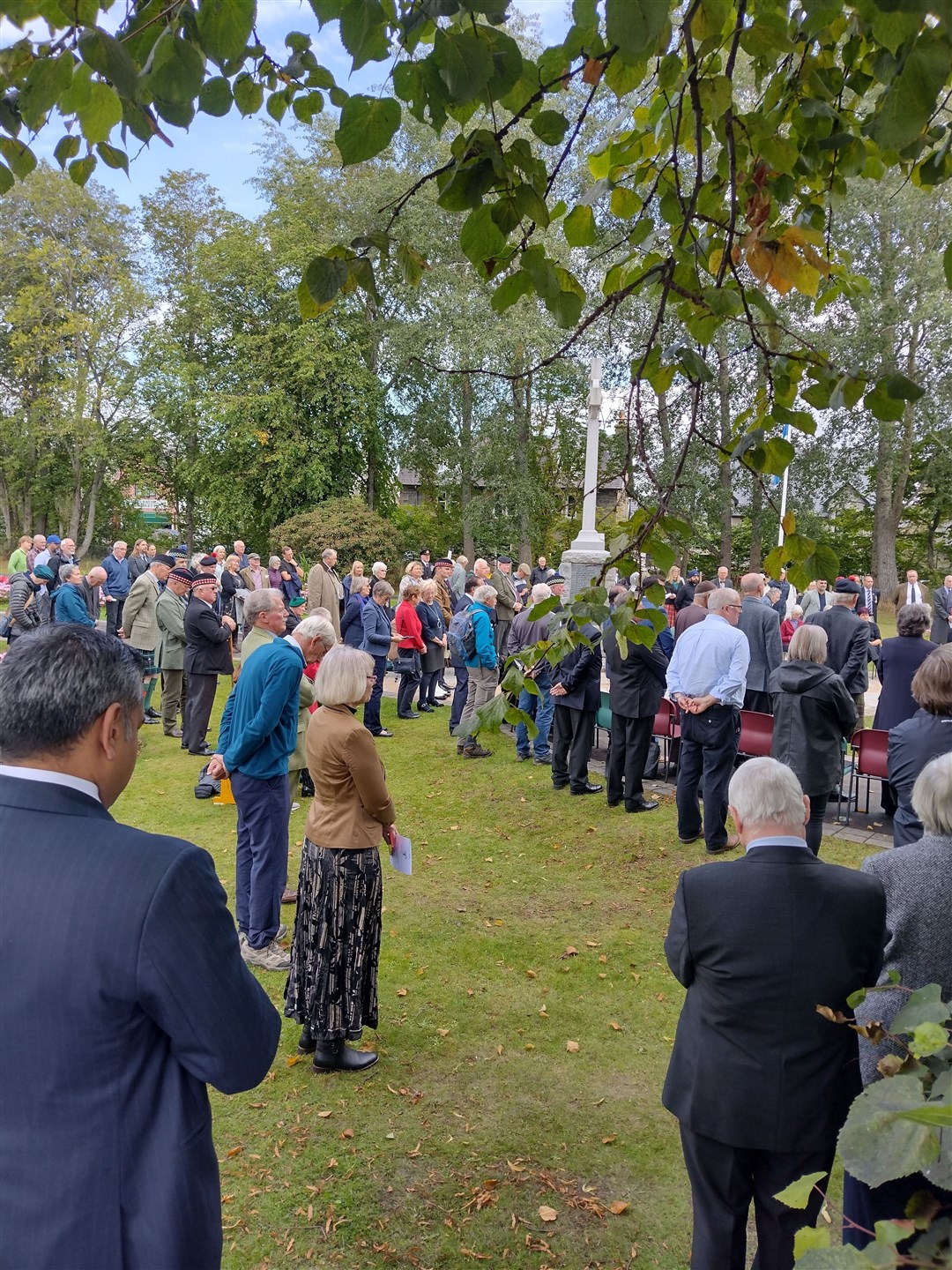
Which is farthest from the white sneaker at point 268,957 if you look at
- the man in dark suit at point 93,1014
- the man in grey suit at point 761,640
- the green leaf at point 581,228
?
the man in grey suit at point 761,640

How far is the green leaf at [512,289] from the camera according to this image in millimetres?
2240

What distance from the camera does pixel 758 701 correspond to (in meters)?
9.66

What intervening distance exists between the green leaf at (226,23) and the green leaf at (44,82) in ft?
0.98

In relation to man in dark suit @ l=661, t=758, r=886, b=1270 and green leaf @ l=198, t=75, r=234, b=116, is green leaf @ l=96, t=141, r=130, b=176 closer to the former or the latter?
green leaf @ l=198, t=75, r=234, b=116

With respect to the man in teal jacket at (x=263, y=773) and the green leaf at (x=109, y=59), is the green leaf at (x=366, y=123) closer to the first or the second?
the green leaf at (x=109, y=59)

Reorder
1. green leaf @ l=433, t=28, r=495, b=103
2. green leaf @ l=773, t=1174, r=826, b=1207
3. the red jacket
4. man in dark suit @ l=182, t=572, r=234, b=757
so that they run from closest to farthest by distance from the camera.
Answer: green leaf @ l=773, t=1174, r=826, b=1207 → green leaf @ l=433, t=28, r=495, b=103 → man in dark suit @ l=182, t=572, r=234, b=757 → the red jacket

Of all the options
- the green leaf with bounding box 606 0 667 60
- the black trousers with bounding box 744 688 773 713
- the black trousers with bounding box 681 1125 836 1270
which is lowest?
Answer: the black trousers with bounding box 681 1125 836 1270

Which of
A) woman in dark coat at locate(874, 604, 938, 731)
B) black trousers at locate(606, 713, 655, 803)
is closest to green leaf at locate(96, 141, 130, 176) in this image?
black trousers at locate(606, 713, 655, 803)

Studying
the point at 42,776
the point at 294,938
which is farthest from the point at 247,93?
the point at 294,938

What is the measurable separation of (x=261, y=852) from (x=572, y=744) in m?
4.34

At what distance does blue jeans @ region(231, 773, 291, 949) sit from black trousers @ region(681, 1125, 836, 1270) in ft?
10.4

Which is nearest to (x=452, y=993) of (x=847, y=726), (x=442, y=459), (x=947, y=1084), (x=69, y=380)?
(x=847, y=726)

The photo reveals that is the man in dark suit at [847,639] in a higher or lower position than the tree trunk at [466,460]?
lower

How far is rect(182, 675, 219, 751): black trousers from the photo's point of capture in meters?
9.84
